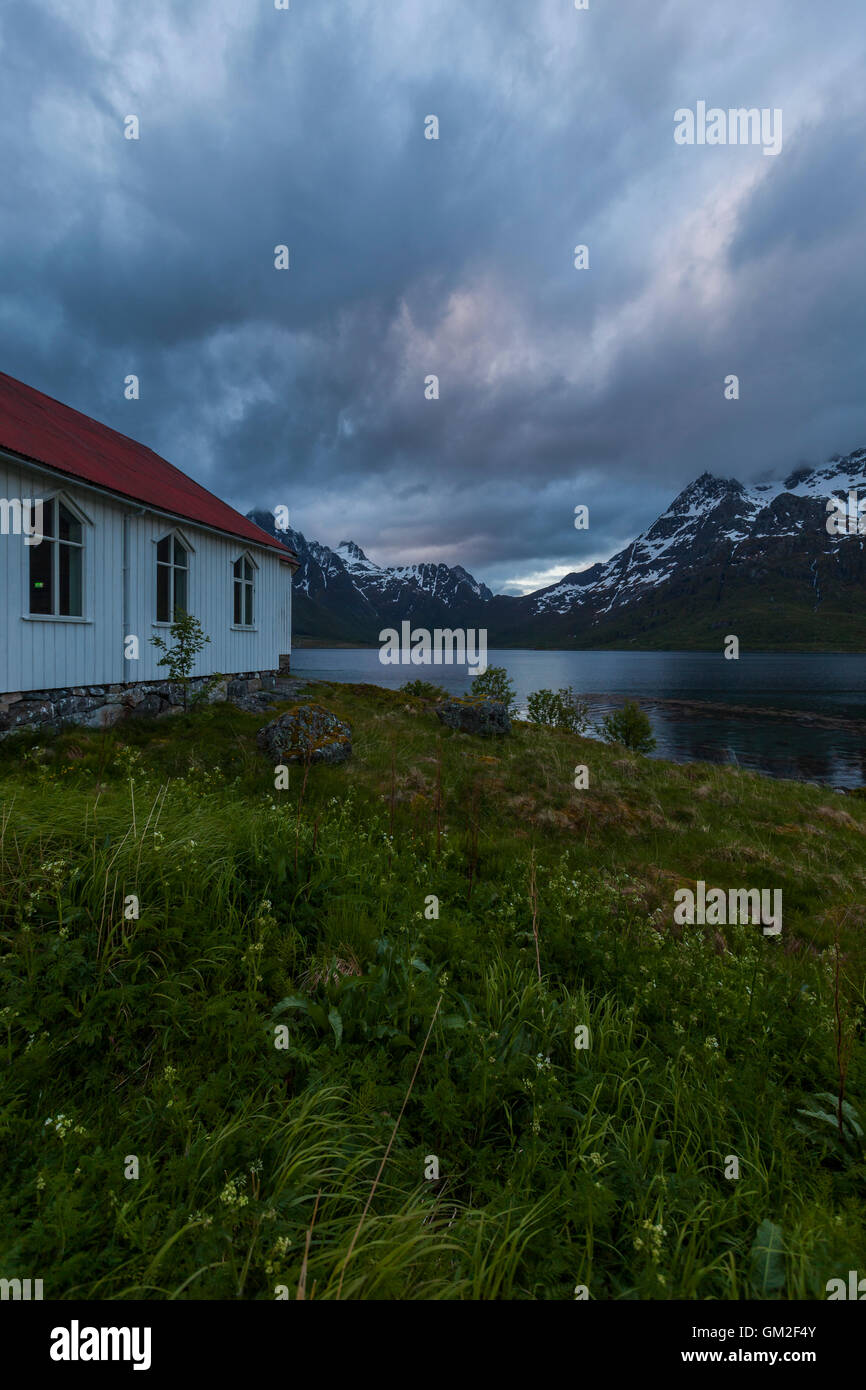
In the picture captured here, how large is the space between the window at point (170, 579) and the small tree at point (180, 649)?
0.36m

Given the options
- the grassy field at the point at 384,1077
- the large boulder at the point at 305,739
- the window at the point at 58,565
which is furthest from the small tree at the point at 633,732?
the window at the point at 58,565

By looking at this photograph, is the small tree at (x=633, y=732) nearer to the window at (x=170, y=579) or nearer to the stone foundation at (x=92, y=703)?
the stone foundation at (x=92, y=703)

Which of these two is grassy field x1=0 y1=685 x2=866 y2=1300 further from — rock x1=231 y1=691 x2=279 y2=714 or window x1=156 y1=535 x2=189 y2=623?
window x1=156 y1=535 x2=189 y2=623

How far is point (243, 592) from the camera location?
18.5 meters

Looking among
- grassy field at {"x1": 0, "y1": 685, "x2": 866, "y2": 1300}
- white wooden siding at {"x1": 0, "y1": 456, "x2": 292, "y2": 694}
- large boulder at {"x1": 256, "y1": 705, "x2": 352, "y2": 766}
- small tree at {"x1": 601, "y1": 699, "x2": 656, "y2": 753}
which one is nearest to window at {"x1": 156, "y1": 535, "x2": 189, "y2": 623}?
white wooden siding at {"x1": 0, "y1": 456, "x2": 292, "y2": 694}

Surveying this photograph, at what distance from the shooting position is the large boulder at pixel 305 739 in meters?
9.91

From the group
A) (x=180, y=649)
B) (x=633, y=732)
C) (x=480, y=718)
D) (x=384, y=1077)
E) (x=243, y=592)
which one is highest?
(x=243, y=592)

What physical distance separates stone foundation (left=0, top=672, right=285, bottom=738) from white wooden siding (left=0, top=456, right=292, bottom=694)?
9.2 inches

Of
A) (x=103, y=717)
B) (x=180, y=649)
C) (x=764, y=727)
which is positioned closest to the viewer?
(x=103, y=717)

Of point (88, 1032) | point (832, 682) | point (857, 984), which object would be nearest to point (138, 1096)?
point (88, 1032)

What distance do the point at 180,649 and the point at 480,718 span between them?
8023 millimetres

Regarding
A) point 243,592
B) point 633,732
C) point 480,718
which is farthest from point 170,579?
point 633,732

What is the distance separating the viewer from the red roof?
11227mm

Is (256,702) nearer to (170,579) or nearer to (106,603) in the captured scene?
(170,579)
